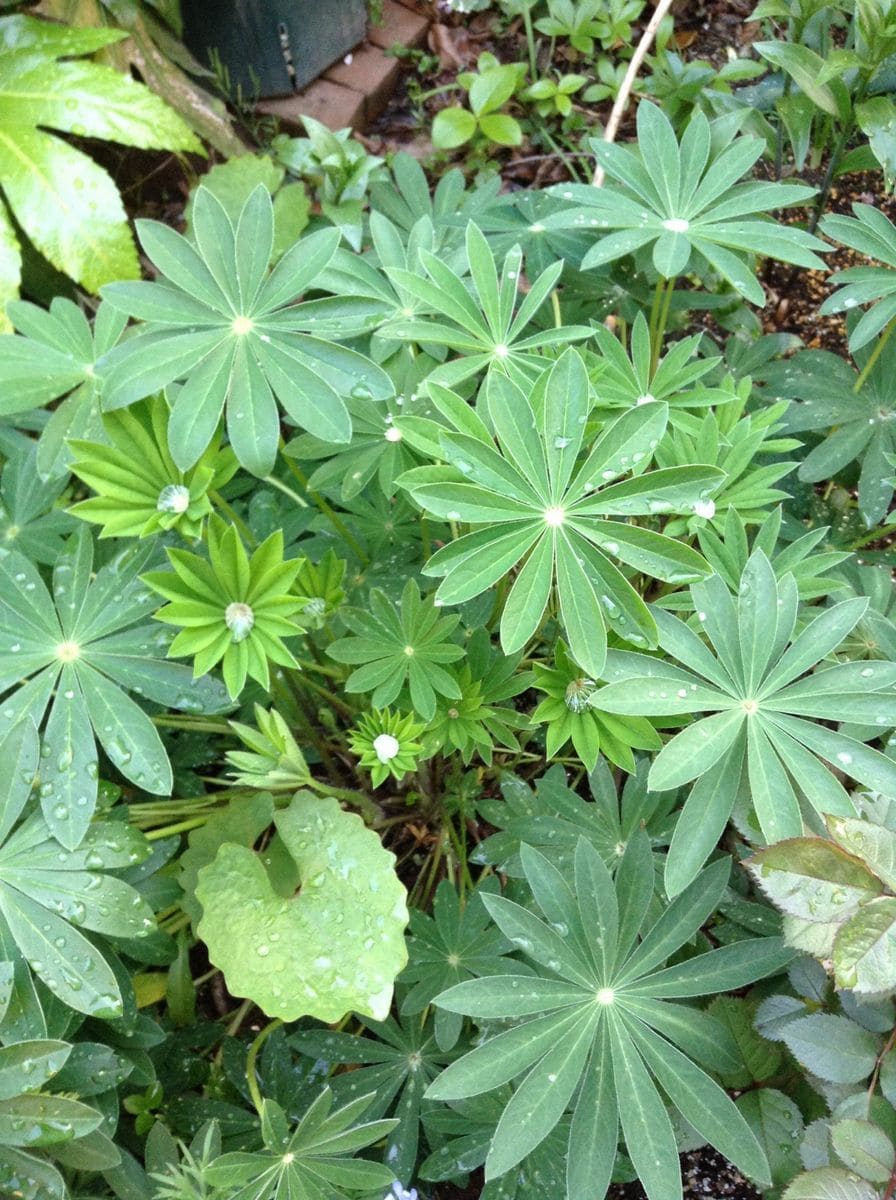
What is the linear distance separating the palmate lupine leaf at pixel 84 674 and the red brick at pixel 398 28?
278 cm

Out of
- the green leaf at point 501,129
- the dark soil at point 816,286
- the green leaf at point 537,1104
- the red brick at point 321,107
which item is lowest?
the green leaf at point 537,1104

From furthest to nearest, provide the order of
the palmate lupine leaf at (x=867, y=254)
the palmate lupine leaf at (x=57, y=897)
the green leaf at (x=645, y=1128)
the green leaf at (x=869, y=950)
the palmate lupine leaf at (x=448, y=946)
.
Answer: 1. the palmate lupine leaf at (x=867, y=254)
2. the palmate lupine leaf at (x=448, y=946)
3. the palmate lupine leaf at (x=57, y=897)
4. the green leaf at (x=645, y=1128)
5. the green leaf at (x=869, y=950)

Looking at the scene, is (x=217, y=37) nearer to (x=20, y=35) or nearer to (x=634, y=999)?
(x=20, y=35)

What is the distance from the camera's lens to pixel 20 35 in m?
2.44

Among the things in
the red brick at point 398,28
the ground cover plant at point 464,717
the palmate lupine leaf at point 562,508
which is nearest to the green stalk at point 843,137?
the ground cover plant at point 464,717

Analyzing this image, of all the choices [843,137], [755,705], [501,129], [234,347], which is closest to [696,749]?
[755,705]

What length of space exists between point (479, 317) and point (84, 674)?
909 millimetres

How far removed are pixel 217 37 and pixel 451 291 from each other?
7.31 feet

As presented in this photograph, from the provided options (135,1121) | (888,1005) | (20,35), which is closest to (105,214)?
(20,35)

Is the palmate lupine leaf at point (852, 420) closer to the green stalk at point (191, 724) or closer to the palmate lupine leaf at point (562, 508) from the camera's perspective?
the palmate lupine leaf at point (562, 508)

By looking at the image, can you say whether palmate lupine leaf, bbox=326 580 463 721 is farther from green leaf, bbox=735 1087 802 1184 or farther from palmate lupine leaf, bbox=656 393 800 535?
green leaf, bbox=735 1087 802 1184

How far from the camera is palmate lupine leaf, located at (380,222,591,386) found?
5.00 ft

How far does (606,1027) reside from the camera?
1.28 metres

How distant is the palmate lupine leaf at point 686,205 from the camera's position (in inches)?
64.8
